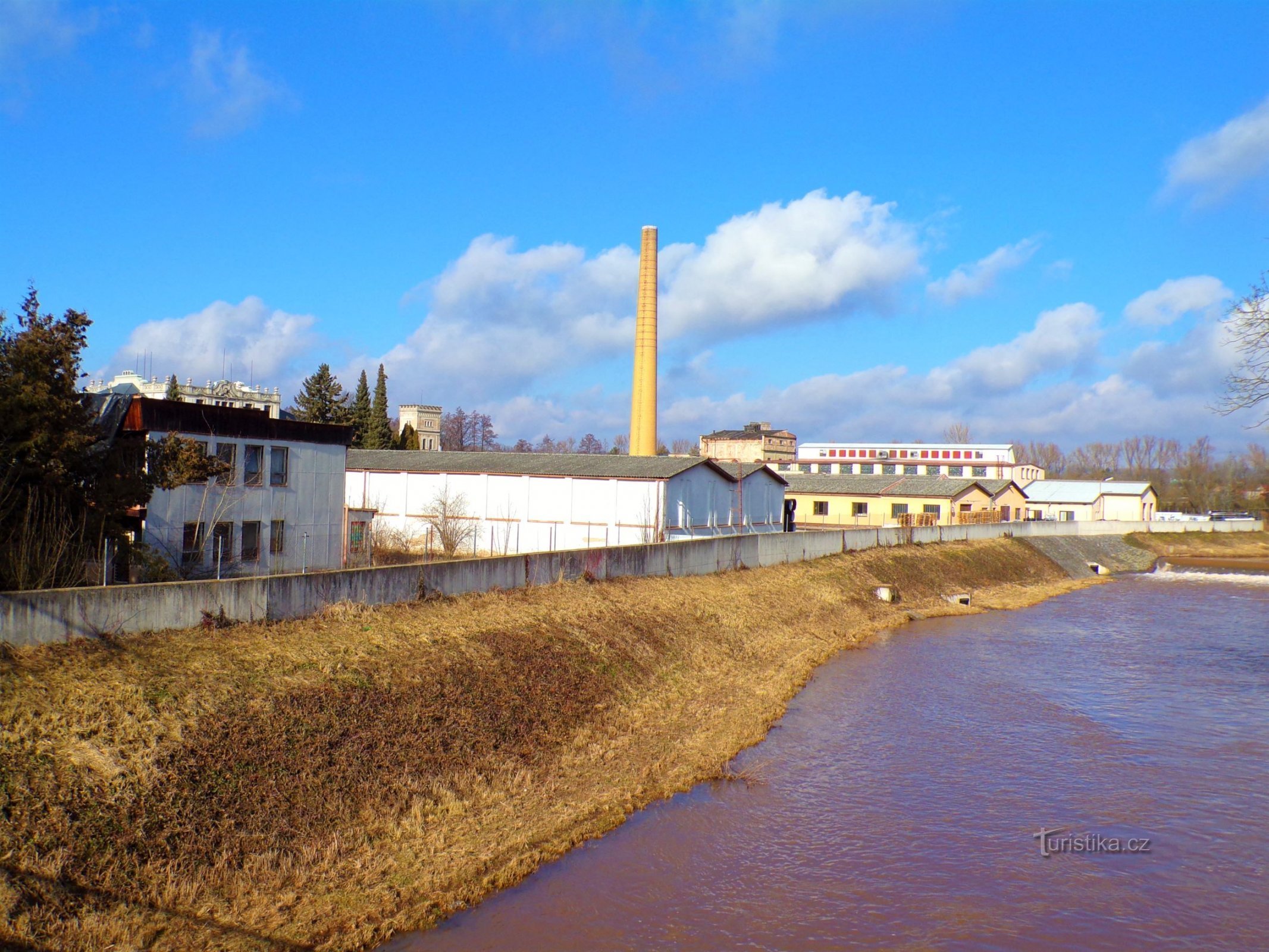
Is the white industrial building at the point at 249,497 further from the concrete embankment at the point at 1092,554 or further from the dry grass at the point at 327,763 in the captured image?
the concrete embankment at the point at 1092,554

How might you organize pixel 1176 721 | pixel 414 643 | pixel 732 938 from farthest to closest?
pixel 1176 721 < pixel 414 643 < pixel 732 938

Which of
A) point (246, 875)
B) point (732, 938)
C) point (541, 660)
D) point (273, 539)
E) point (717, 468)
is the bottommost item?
point (732, 938)

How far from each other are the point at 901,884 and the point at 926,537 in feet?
140

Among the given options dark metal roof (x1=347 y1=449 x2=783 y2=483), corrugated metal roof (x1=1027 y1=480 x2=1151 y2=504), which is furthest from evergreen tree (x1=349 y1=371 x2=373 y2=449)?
corrugated metal roof (x1=1027 y1=480 x2=1151 y2=504)

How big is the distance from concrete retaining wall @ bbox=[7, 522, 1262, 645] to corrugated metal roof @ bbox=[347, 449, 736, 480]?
5.13 metres

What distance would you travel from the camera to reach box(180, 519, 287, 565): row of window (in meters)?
26.9

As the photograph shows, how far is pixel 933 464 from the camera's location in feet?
392

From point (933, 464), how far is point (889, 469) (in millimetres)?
6192

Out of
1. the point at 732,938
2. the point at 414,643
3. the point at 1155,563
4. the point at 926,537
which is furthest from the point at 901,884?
the point at 1155,563

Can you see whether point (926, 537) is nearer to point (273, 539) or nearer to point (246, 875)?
point (273, 539)

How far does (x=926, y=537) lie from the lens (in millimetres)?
53781

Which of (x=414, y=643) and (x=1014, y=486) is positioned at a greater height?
(x=1014, y=486)
